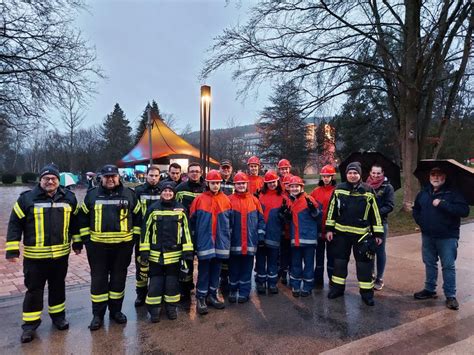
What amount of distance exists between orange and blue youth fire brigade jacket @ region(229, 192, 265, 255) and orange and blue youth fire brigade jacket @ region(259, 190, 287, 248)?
0.23 m

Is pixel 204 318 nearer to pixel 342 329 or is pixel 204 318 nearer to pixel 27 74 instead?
pixel 342 329

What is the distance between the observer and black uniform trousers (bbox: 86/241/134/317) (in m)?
3.84

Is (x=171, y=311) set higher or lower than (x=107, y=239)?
lower

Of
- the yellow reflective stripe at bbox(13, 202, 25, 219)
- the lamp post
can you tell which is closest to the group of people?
the yellow reflective stripe at bbox(13, 202, 25, 219)

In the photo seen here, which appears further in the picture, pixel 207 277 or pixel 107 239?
pixel 207 277

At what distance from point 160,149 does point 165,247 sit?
39.5ft

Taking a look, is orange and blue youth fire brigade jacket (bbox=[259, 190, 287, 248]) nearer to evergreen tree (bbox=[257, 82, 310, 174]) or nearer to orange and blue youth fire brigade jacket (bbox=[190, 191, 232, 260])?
orange and blue youth fire brigade jacket (bbox=[190, 191, 232, 260])

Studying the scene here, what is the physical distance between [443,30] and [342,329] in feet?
30.5

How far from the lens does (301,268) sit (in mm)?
4875

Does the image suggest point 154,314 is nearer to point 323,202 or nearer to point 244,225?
point 244,225

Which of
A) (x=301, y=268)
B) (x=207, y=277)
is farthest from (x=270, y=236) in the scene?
(x=207, y=277)

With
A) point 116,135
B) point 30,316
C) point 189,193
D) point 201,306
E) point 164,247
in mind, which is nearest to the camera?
point 30,316

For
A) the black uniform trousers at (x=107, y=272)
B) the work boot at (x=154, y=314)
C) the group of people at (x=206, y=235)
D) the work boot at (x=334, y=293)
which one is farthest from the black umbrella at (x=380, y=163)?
the black uniform trousers at (x=107, y=272)

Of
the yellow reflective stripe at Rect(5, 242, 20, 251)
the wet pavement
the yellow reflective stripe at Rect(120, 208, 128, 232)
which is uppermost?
the yellow reflective stripe at Rect(120, 208, 128, 232)
